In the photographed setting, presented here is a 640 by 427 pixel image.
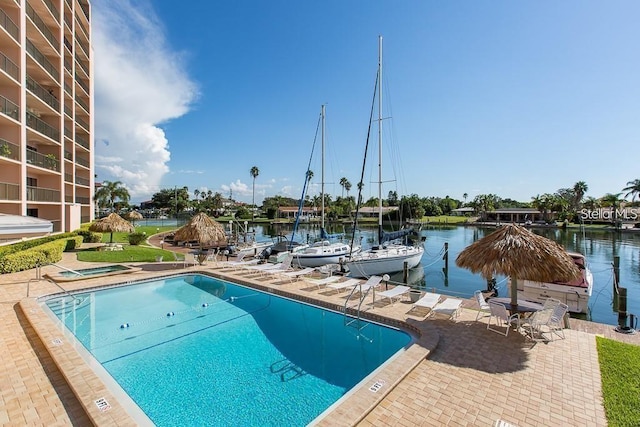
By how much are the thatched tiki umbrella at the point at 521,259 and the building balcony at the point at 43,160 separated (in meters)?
24.6

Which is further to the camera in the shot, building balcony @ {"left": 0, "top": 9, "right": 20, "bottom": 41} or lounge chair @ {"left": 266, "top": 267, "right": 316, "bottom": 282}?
building balcony @ {"left": 0, "top": 9, "right": 20, "bottom": 41}

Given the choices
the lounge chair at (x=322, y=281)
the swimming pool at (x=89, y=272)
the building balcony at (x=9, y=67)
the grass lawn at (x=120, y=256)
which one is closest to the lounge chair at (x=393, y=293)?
the lounge chair at (x=322, y=281)

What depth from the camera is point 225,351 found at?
7688mm

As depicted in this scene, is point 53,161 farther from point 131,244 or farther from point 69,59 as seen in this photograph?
point 69,59

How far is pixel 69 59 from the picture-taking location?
2505cm

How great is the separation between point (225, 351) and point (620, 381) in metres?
8.14

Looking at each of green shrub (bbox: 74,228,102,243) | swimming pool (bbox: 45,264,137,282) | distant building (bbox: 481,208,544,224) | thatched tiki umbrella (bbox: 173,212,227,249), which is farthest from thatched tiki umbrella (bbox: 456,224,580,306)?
distant building (bbox: 481,208,544,224)

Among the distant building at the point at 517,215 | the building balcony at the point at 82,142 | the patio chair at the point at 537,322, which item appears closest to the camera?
the patio chair at the point at 537,322

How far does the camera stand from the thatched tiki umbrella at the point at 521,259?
7.42 metres

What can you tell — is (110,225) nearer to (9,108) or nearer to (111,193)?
(9,108)

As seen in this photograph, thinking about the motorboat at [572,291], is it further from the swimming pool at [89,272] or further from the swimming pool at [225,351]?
the swimming pool at [89,272]

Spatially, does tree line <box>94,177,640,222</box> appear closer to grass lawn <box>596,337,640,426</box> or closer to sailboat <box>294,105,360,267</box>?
sailboat <box>294,105,360,267</box>

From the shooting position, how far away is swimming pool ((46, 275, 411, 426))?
5566 mm

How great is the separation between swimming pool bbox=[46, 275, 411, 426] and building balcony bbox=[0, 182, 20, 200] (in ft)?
29.9
